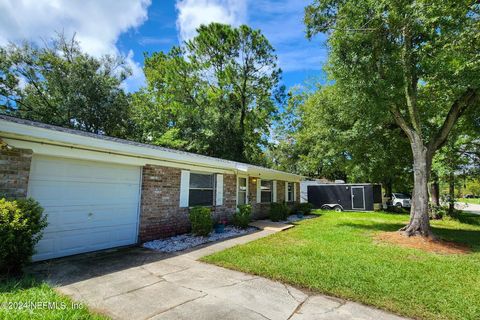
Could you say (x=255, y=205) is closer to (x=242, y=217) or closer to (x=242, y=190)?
(x=242, y=190)

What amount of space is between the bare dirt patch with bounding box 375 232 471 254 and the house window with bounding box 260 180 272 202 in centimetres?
661

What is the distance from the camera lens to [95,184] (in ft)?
20.6

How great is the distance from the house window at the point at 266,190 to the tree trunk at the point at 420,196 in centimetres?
703

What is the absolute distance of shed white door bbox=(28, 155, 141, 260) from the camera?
539cm

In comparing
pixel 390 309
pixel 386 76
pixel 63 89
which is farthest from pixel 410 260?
pixel 63 89

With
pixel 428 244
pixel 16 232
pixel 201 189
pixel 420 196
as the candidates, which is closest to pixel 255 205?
pixel 201 189

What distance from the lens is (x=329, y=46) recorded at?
10070 millimetres

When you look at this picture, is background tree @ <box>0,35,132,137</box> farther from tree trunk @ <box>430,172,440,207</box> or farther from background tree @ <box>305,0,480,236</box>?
tree trunk @ <box>430,172,440,207</box>

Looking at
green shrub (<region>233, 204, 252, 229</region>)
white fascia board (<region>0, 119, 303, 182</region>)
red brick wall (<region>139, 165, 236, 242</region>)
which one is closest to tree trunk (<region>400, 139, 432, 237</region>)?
green shrub (<region>233, 204, 252, 229</region>)

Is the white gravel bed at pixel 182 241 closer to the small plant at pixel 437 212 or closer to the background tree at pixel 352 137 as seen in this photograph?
the background tree at pixel 352 137

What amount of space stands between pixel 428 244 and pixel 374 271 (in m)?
3.90

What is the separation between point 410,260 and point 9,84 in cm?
2416

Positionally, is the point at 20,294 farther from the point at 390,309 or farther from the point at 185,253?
the point at 390,309

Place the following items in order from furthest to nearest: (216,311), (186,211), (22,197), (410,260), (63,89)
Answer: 1. (63,89)
2. (186,211)
3. (410,260)
4. (22,197)
5. (216,311)
